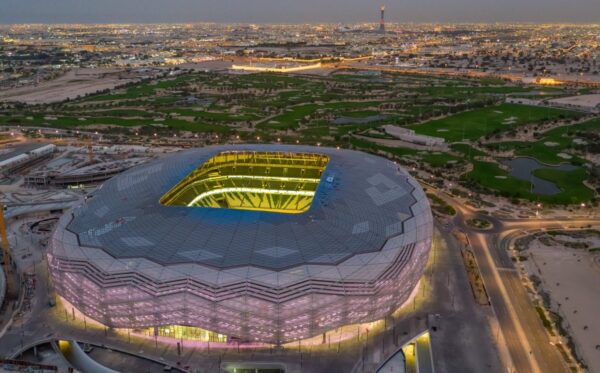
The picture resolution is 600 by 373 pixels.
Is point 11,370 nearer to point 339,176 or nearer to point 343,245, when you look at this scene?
point 343,245

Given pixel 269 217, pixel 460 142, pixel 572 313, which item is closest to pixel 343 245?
pixel 269 217

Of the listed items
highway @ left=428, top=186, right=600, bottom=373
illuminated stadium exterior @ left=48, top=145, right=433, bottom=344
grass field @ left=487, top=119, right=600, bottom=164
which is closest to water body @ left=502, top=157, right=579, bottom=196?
grass field @ left=487, top=119, right=600, bottom=164

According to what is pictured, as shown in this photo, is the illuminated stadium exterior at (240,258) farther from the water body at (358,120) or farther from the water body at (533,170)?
the water body at (358,120)

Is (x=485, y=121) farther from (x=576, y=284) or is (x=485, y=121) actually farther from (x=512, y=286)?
(x=512, y=286)

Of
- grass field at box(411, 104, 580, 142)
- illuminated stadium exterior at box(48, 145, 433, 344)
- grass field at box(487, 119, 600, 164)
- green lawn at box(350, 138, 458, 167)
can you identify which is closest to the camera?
illuminated stadium exterior at box(48, 145, 433, 344)

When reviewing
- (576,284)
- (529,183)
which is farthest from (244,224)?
(529,183)

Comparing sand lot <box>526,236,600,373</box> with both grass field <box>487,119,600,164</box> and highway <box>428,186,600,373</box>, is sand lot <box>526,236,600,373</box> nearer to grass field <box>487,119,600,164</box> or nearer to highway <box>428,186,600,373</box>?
highway <box>428,186,600,373</box>

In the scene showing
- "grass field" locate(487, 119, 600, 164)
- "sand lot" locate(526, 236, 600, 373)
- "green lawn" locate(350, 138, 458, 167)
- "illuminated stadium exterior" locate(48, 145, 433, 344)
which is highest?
"illuminated stadium exterior" locate(48, 145, 433, 344)
